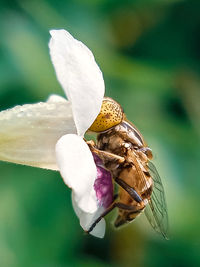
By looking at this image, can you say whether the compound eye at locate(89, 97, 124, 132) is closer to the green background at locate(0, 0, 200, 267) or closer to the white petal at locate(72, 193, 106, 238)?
the white petal at locate(72, 193, 106, 238)

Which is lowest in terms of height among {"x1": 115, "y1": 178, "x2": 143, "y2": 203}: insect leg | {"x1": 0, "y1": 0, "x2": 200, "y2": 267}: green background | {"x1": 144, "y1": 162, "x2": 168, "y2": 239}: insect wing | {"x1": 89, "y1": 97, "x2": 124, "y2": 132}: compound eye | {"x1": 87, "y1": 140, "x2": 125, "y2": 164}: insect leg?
{"x1": 0, "y1": 0, "x2": 200, "y2": 267}: green background

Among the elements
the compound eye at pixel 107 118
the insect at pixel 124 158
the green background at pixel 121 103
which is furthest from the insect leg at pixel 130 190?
the green background at pixel 121 103

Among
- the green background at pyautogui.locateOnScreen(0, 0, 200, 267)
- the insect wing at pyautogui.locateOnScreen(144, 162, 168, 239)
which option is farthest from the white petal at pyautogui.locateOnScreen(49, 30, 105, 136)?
the green background at pyautogui.locateOnScreen(0, 0, 200, 267)

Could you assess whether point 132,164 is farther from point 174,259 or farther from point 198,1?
point 198,1

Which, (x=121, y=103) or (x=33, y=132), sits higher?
(x=33, y=132)

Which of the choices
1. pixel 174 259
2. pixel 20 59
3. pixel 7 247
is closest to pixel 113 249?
pixel 174 259

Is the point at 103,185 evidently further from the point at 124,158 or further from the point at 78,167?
the point at 78,167

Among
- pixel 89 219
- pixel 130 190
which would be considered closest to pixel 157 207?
pixel 130 190

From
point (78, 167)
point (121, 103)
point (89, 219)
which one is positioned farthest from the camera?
point (121, 103)
